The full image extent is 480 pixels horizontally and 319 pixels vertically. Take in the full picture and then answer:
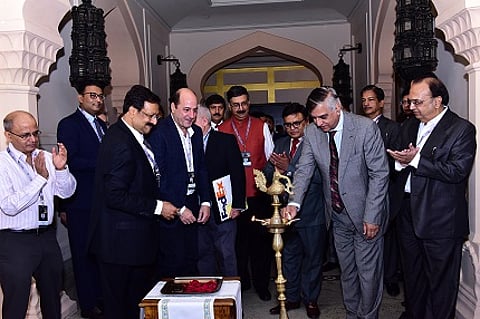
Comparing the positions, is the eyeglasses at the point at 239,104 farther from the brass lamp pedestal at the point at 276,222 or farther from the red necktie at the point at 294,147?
the brass lamp pedestal at the point at 276,222

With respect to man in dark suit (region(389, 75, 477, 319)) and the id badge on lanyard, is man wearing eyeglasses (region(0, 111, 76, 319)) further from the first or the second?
man in dark suit (region(389, 75, 477, 319))

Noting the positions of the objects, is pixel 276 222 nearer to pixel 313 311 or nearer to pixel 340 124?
pixel 340 124

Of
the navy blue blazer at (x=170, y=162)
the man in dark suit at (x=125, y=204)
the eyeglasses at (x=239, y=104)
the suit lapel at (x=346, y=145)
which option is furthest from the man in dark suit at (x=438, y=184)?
the eyeglasses at (x=239, y=104)

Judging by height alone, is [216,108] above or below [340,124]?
above

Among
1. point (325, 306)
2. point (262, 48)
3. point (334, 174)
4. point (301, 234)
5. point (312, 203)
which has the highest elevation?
point (262, 48)

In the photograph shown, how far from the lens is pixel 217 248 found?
3779mm

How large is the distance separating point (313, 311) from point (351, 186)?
3.71 feet

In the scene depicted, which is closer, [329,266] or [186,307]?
[186,307]

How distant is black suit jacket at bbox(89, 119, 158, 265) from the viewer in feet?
9.07

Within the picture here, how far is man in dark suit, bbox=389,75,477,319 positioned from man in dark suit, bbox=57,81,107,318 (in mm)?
2225

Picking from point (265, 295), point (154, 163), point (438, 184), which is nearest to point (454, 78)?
point (438, 184)

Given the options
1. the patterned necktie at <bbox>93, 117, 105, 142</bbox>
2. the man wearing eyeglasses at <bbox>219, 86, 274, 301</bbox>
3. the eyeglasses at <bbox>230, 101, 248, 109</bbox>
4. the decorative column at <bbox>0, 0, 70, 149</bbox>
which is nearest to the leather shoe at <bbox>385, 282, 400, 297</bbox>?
the man wearing eyeglasses at <bbox>219, 86, 274, 301</bbox>

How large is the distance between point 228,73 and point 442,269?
32.5 feet

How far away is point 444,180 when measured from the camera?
→ 295cm
